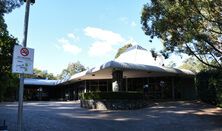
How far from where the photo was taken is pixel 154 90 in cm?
3528

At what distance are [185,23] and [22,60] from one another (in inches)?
514

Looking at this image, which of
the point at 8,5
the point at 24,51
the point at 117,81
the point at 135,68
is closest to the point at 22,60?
→ the point at 24,51

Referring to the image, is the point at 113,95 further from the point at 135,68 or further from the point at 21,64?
the point at 21,64

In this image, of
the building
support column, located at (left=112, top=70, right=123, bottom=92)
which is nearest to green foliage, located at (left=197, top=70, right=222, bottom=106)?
the building

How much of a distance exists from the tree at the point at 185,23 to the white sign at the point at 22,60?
1218 cm

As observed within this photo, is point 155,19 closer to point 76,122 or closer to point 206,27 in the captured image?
point 206,27

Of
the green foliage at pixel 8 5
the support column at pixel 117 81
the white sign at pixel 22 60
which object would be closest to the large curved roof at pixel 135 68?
the support column at pixel 117 81

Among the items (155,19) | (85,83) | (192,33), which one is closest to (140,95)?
(155,19)

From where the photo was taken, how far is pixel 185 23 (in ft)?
59.4

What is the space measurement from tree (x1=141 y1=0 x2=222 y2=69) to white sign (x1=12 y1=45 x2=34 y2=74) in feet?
40.0

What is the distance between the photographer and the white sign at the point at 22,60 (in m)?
6.63

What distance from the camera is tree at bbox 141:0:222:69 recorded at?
17.4 meters

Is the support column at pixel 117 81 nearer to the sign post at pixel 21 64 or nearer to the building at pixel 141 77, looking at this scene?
the building at pixel 141 77

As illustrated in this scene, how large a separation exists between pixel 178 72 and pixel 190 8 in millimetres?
15329
